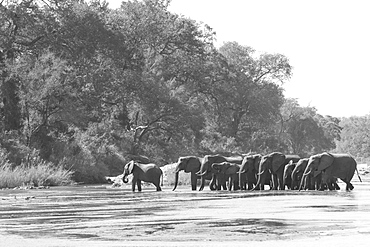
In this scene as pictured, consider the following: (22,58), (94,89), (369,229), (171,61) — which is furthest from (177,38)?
(369,229)

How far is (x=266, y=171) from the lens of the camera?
38.2 m

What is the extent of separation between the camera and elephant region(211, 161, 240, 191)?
1512 inches

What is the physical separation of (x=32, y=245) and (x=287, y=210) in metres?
8.63

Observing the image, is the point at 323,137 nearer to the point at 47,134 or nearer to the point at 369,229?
the point at 47,134

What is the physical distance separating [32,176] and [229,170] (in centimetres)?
1030

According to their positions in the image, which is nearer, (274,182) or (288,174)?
(274,182)

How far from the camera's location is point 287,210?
1962 centimetres

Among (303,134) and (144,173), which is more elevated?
(303,134)

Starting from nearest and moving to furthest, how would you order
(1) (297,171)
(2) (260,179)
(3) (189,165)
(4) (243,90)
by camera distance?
1. (2) (260,179)
2. (1) (297,171)
3. (3) (189,165)
4. (4) (243,90)

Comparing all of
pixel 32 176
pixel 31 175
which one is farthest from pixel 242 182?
pixel 31 175

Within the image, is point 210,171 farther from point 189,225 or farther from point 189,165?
point 189,225

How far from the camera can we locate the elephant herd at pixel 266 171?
119 feet

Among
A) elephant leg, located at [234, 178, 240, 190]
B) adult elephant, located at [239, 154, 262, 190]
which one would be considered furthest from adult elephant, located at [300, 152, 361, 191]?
elephant leg, located at [234, 178, 240, 190]

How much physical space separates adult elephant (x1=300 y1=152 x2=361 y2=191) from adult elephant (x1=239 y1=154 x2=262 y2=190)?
289 centimetres
